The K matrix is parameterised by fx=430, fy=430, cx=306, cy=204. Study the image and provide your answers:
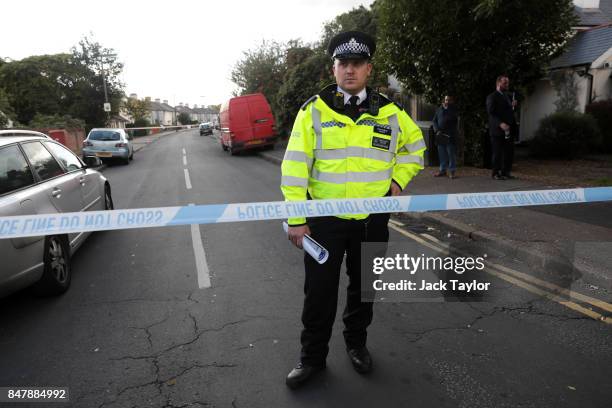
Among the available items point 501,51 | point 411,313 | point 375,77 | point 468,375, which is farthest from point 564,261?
point 375,77

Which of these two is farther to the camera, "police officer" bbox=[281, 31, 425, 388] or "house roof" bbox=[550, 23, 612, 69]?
"house roof" bbox=[550, 23, 612, 69]

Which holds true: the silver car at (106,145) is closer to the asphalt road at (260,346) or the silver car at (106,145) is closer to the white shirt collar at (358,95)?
the asphalt road at (260,346)

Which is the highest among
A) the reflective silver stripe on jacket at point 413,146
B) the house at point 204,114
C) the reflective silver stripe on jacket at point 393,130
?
the house at point 204,114

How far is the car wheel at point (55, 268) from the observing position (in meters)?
4.02

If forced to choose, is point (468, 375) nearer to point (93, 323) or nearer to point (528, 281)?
point (528, 281)

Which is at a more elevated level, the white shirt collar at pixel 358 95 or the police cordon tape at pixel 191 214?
the white shirt collar at pixel 358 95

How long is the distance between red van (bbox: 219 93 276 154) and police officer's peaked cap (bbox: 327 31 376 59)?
1694cm

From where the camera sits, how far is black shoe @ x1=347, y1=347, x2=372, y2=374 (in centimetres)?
290

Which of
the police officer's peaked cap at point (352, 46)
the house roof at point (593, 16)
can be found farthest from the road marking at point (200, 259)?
the house roof at point (593, 16)

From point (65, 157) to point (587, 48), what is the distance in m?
17.4

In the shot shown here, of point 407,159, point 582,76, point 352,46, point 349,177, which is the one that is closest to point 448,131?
point 407,159

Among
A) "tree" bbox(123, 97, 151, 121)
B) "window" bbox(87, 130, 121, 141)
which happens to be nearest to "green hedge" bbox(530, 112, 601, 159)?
"window" bbox(87, 130, 121, 141)

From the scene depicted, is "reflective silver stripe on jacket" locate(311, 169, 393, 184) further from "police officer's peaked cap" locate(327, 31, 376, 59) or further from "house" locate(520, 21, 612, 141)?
"house" locate(520, 21, 612, 141)

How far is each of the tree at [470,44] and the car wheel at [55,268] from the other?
8.69 metres
